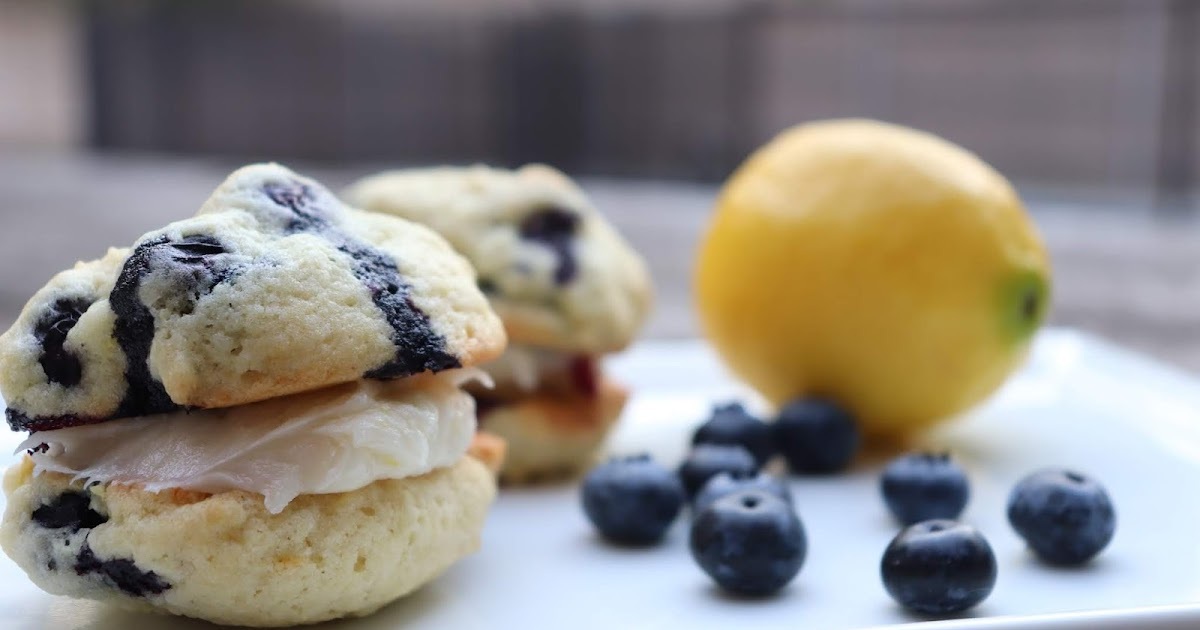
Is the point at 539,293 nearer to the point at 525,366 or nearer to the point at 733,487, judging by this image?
the point at 525,366

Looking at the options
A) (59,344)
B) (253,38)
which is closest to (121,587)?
(59,344)

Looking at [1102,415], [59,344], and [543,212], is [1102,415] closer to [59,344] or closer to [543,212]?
[543,212]

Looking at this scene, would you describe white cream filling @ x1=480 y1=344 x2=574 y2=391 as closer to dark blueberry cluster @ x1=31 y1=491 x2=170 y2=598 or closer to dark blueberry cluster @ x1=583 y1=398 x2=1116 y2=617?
dark blueberry cluster @ x1=583 y1=398 x2=1116 y2=617

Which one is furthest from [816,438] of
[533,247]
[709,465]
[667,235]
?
[667,235]

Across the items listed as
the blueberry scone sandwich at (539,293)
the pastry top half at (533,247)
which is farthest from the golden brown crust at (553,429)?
the pastry top half at (533,247)

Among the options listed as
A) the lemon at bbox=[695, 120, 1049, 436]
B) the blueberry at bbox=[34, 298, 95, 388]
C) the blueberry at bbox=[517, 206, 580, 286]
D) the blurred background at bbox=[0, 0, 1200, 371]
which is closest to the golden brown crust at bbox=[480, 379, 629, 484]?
the blueberry at bbox=[517, 206, 580, 286]

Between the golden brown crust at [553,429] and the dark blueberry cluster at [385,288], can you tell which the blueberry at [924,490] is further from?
the dark blueberry cluster at [385,288]
